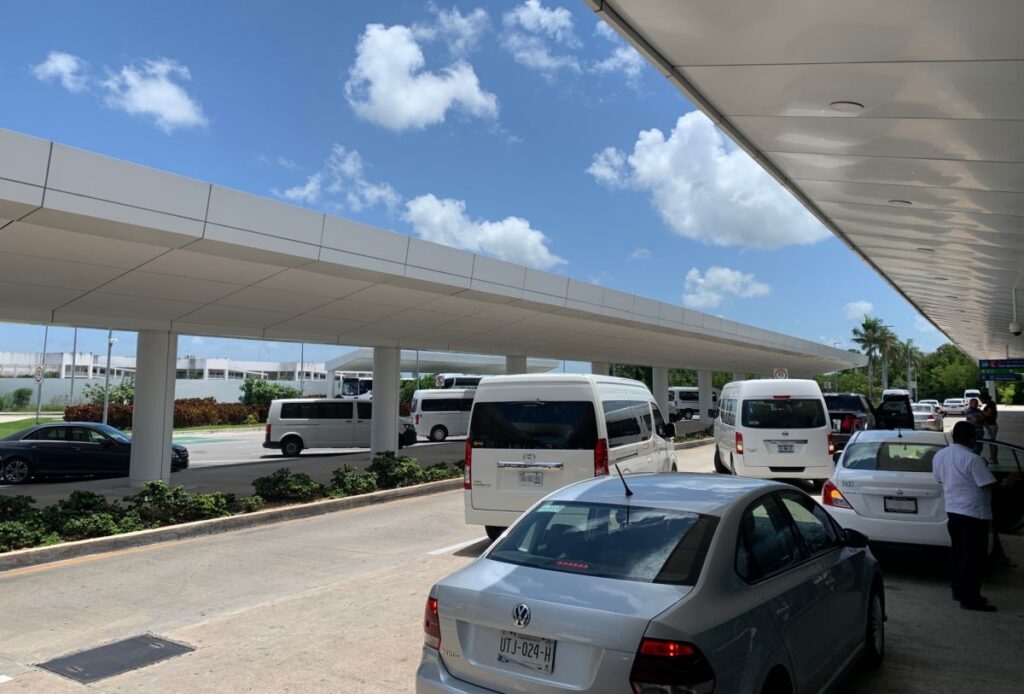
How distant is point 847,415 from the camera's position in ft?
63.6

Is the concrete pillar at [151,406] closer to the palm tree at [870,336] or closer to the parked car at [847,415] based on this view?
the parked car at [847,415]

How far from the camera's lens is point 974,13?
185 inches

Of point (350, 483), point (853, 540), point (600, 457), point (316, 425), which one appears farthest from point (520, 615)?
point (316, 425)

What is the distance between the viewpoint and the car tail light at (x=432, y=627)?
3.62 meters

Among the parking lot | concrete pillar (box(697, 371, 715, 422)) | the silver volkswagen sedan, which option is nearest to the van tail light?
the parking lot

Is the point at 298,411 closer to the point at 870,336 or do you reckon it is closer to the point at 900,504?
the point at 900,504

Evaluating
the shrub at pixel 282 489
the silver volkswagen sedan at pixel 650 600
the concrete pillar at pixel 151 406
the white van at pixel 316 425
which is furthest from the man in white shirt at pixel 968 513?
the white van at pixel 316 425

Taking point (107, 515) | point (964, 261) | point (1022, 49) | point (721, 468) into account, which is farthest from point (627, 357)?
point (1022, 49)

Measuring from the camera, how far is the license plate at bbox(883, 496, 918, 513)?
294 inches

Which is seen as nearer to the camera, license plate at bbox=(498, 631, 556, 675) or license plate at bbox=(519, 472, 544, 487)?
license plate at bbox=(498, 631, 556, 675)

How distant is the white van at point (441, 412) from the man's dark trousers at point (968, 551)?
28.6m

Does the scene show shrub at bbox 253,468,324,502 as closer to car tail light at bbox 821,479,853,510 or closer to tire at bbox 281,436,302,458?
car tail light at bbox 821,479,853,510

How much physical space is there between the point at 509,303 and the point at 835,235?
295 inches

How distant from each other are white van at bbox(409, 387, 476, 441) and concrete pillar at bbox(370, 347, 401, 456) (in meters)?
14.1
